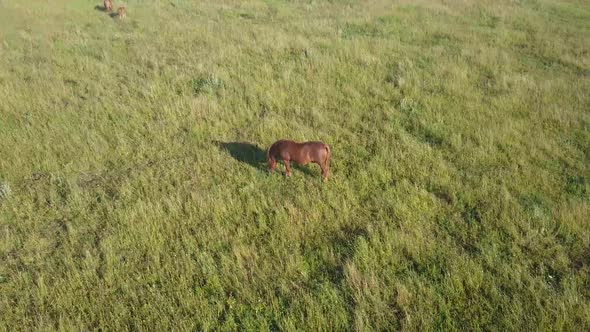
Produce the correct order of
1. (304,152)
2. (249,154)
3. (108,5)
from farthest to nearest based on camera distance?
(108,5), (249,154), (304,152)

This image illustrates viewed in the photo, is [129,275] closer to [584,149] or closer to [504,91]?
[584,149]

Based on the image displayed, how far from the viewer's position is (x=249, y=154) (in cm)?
747

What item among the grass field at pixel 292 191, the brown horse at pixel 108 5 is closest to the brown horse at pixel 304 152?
the grass field at pixel 292 191

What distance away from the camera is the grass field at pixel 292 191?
14.4ft

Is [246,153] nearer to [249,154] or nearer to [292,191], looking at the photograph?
[249,154]

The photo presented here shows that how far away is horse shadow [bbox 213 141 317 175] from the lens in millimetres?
6965

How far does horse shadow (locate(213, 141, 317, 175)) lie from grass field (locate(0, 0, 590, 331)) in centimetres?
4

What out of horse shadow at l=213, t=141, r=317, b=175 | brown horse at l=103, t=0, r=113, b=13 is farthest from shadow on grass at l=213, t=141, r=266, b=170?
brown horse at l=103, t=0, r=113, b=13

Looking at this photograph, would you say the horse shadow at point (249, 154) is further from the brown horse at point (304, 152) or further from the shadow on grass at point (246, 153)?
the brown horse at point (304, 152)

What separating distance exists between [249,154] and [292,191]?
1588mm

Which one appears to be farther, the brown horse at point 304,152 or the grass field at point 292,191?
the brown horse at point 304,152

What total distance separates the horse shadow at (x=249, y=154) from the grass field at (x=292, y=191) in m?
0.04

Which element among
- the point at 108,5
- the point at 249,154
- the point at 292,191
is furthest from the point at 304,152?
the point at 108,5

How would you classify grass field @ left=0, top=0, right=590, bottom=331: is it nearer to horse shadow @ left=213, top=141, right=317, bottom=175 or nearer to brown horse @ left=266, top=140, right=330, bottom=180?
horse shadow @ left=213, top=141, right=317, bottom=175
